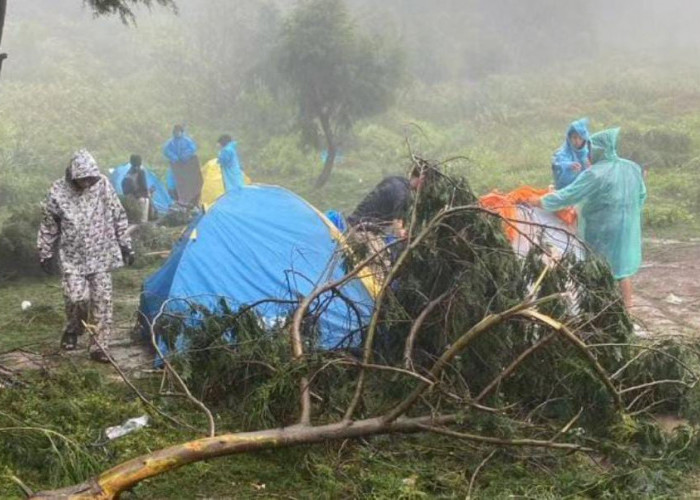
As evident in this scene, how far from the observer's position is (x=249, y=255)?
19.8 feet

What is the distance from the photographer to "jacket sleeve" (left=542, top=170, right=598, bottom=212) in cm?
643

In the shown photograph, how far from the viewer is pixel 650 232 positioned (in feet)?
36.4

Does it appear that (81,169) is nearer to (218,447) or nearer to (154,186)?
(218,447)

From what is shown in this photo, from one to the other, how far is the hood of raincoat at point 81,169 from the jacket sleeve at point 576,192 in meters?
3.49

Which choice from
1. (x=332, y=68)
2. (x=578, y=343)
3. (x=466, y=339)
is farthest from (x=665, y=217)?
(x=466, y=339)

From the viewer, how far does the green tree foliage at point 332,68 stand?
16172 mm

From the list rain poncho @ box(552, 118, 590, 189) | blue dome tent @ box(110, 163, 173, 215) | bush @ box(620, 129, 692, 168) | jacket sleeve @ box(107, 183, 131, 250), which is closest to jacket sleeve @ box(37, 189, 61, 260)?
jacket sleeve @ box(107, 183, 131, 250)

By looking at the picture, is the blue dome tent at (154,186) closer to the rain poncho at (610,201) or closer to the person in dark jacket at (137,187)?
the person in dark jacket at (137,187)

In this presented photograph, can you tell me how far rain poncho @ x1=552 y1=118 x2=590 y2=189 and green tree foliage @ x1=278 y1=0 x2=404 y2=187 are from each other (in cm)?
964

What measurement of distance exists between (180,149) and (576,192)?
9477 mm

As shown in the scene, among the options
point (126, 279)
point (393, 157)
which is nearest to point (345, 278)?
point (126, 279)

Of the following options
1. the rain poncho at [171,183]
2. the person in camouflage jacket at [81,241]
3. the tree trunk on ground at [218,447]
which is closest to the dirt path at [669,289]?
the tree trunk on ground at [218,447]

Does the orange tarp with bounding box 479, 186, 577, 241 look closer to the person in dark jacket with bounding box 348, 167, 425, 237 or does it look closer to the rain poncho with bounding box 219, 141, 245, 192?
the person in dark jacket with bounding box 348, 167, 425, 237

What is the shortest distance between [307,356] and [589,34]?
36.9m
